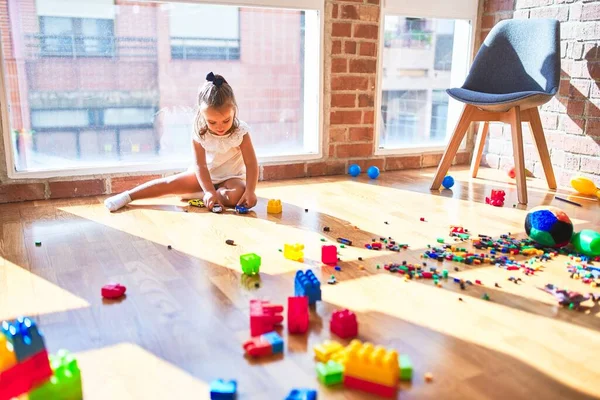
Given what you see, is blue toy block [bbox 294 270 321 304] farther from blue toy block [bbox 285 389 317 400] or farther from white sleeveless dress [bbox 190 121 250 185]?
white sleeveless dress [bbox 190 121 250 185]

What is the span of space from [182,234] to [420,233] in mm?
958

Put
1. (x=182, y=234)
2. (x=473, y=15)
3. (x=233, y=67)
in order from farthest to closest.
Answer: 1. (x=473, y=15)
2. (x=233, y=67)
3. (x=182, y=234)

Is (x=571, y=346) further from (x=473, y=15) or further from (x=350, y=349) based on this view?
(x=473, y=15)

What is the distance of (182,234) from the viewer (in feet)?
7.20

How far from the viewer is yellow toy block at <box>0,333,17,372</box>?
104cm

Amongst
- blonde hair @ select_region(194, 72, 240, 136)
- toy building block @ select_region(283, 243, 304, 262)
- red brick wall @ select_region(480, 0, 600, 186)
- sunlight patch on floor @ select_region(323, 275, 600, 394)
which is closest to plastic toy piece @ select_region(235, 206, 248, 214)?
blonde hair @ select_region(194, 72, 240, 136)

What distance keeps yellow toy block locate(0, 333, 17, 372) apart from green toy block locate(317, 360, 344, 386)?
0.60 m

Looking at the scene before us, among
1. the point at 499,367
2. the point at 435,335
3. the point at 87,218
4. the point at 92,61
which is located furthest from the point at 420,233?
the point at 92,61

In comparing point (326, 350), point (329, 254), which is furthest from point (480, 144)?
point (326, 350)

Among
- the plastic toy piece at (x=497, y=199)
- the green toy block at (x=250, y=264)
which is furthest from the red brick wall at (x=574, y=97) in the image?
the green toy block at (x=250, y=264)

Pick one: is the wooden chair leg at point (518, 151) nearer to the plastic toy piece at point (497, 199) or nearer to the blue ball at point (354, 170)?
the plastic toy piece at point (497, 199)

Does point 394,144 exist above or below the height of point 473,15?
below

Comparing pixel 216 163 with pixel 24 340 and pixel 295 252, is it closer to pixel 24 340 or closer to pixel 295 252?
pixel 295 252

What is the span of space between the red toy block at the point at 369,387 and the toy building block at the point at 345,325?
0.20 m
